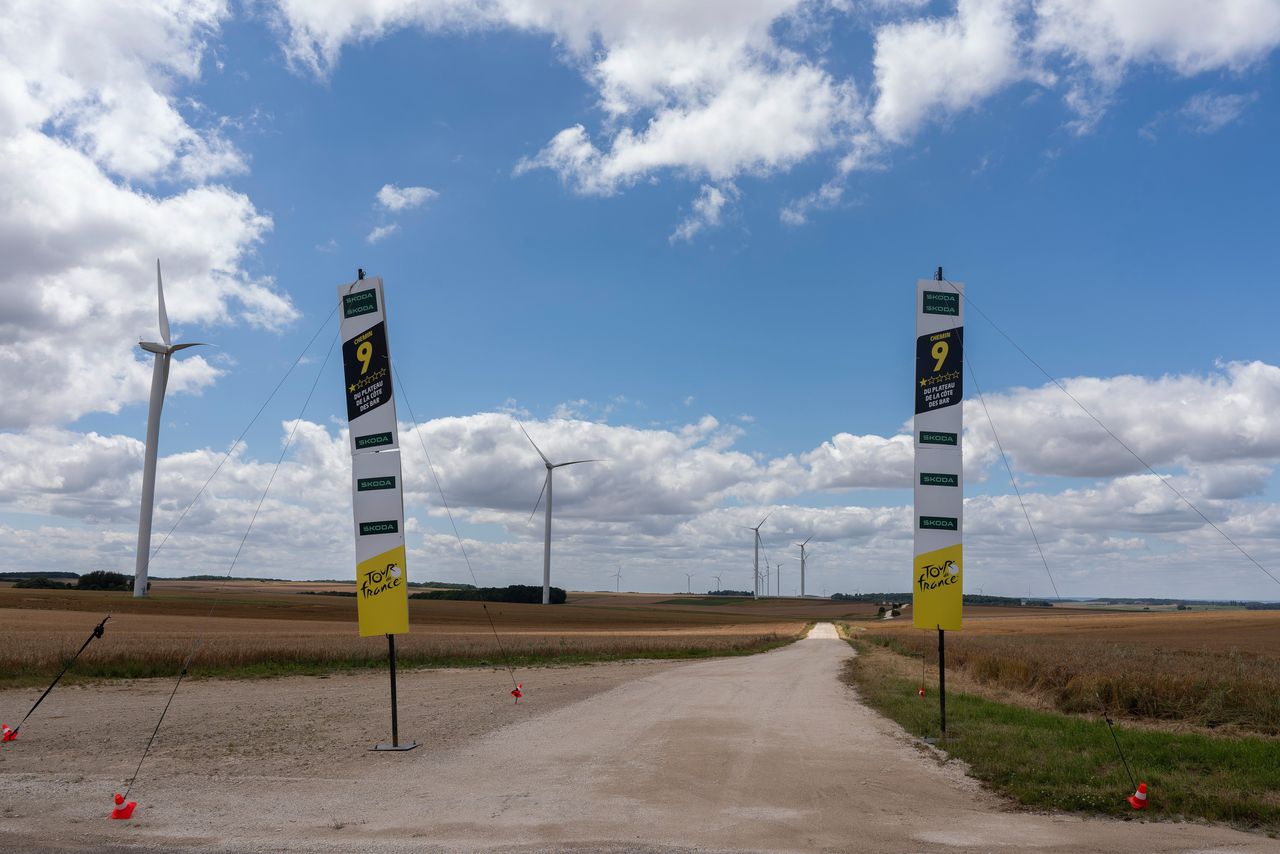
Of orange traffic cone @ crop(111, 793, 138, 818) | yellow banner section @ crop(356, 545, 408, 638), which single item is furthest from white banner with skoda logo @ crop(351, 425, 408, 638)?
orange traffic cone @ crop(111, 793, 138, 818)

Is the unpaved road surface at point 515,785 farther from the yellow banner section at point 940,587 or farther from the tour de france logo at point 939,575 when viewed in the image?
the tour de france logo at point 939,575

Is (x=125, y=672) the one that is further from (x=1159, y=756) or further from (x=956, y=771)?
(x=1159, y=756)

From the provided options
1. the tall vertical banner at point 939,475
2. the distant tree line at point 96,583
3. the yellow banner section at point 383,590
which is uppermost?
the tall vertical banner at point 939,475

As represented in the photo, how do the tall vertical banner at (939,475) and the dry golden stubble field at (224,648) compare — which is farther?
the dry golden stubble field at (224,648)

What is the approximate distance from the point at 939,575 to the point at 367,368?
10.7m

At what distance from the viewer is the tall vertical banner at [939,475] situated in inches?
642

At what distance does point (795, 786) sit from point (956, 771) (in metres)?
2.88

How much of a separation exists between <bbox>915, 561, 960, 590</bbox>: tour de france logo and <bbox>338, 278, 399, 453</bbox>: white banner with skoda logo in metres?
9.61

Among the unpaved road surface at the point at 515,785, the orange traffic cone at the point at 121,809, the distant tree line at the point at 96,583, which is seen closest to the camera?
the unpaved road surface at the point at 515,785

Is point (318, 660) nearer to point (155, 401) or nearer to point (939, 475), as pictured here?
point (939, 475)

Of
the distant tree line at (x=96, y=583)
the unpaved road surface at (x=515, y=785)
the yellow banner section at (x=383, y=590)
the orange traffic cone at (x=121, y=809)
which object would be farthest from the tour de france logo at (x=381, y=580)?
the distant tree line at (x=96, y=583)

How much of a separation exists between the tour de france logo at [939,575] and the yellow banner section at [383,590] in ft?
30.0

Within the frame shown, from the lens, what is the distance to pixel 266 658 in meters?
33.6

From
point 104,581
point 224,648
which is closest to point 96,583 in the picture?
point 104,581
